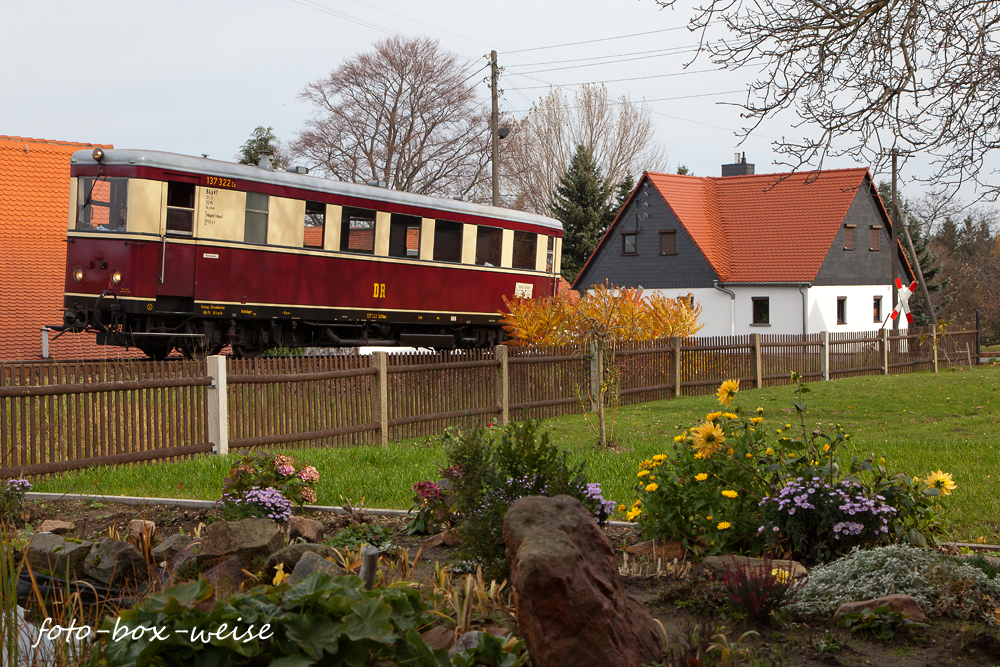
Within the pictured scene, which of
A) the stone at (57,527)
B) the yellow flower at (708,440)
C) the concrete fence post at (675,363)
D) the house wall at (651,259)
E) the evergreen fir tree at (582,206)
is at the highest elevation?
the evergreen fir tree at (582,206)

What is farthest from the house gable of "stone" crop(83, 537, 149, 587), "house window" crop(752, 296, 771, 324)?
"stone" crop(83, 537, 149, 587)

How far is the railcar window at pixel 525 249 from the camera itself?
19.9 meters

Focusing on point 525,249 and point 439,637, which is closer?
point 439,637

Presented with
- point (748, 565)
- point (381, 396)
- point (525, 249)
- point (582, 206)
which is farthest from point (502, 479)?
point (582, 206)

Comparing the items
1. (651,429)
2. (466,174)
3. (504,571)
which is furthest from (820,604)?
(466,174)

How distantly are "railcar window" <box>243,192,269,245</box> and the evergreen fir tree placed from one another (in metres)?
28.1

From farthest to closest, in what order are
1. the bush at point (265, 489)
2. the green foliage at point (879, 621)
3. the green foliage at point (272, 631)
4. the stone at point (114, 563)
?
the bush at point (265, 489), the stone at point (114, 563), the green foliage at point (879, 621), the green foliage at point (272, 631)

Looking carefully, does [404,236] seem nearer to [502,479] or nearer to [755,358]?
[755,358]

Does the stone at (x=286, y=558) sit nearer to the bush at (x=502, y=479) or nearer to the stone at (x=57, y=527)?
the bush at (x=502, y=479)

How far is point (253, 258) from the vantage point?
585 inches

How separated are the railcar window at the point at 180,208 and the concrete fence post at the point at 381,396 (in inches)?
178

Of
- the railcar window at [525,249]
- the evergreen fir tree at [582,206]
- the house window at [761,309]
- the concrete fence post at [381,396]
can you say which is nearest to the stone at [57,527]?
the concrete fence post at [381,396]

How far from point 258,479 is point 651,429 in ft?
27.9

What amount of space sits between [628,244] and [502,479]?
114ft
